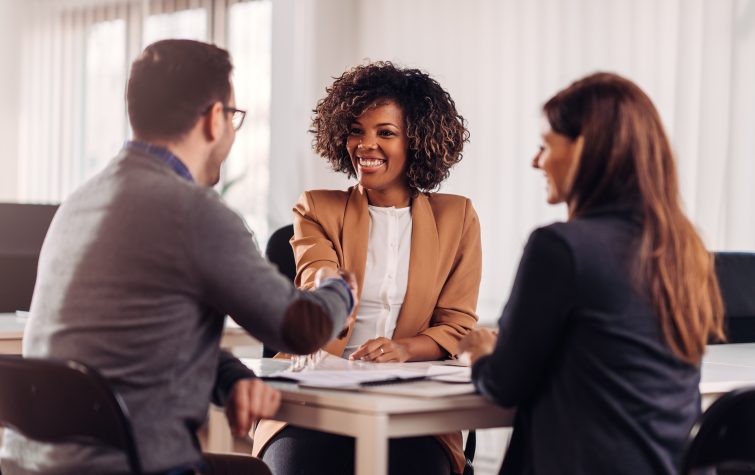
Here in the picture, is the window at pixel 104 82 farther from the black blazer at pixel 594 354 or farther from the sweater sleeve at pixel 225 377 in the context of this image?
the black blazer at pixel 594 354

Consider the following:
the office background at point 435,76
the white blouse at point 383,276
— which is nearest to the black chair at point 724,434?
the white blouse at point 383,276

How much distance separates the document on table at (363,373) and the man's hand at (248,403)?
111 mm

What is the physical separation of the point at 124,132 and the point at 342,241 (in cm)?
480

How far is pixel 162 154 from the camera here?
172 centimetres

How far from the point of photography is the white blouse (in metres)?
2.52

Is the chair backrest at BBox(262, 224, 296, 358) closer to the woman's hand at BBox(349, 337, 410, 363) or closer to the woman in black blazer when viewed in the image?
the woman's hand at BBox(349, 337, 410, 363)

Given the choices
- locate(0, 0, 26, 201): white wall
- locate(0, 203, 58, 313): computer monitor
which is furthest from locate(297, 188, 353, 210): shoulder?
locate(0, 0, 26, 201): white wall

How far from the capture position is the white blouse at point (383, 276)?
8.28 ft

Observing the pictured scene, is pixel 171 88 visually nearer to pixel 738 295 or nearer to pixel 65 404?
pixel 65 404

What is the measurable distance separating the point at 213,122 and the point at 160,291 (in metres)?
0.34

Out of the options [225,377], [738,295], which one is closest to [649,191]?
[225,377]

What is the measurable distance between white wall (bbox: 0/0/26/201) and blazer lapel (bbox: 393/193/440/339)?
220 inches

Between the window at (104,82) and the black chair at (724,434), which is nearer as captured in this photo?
the black chair at (724,434)

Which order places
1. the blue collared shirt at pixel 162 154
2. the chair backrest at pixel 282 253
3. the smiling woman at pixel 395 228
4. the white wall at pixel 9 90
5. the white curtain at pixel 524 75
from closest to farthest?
the blue collared shirt at pixel 162 154
the smiling woman at pixel 395 228
the chair backrest at pixel 282 253
the white curtain at pixel 524 75
the white wall at pixel 9 90
